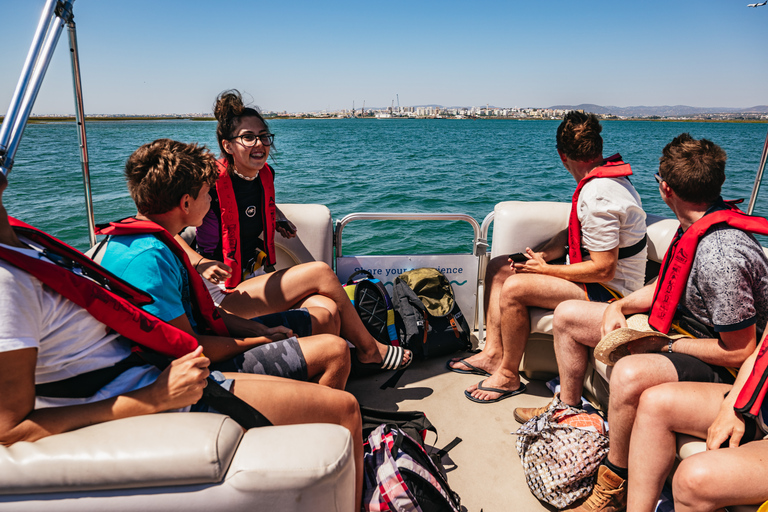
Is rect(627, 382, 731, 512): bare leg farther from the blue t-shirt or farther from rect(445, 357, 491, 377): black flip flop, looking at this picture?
the blue t-shirt

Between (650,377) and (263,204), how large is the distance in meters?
2.20

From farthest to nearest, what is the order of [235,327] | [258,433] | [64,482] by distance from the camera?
[235,327] → [258,433] → [64,482]

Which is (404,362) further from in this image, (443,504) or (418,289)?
(443,504)

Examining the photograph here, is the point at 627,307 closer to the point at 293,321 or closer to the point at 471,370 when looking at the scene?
the point at 471,370

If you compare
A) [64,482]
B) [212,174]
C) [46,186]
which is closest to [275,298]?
[212,174]

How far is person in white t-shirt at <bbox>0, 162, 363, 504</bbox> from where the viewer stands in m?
1.02

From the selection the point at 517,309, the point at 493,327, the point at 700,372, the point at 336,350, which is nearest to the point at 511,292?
the point at 517,309

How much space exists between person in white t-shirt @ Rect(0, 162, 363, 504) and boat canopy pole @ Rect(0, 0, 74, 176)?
0.53 m

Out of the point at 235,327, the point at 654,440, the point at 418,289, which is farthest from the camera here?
the point at 418,289

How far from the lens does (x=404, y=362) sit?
2.86m

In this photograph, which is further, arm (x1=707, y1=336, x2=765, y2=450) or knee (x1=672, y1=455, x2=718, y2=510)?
arm (x1=707, y1=336, x2=765, y2=450)

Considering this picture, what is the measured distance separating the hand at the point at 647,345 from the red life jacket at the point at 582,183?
75 centimetres

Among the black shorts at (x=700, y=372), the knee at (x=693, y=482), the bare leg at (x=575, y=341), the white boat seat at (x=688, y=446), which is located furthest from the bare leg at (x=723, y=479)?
the bare leg at (x=575, y=341)

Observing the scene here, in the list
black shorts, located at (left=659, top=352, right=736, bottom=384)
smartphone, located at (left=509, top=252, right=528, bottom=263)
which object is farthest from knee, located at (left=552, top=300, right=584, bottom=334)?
smartphone, located at (left=509, top=252, right=528, bottom=263)
